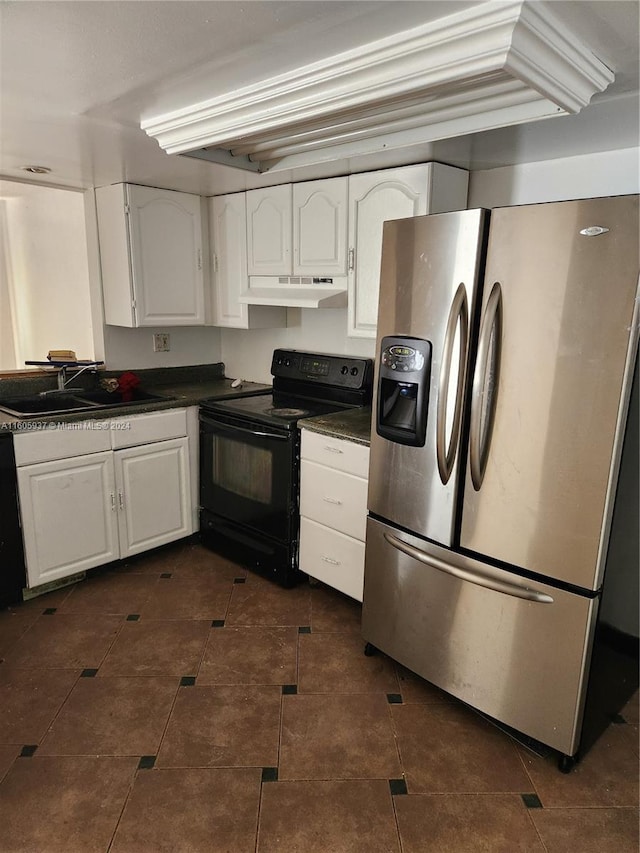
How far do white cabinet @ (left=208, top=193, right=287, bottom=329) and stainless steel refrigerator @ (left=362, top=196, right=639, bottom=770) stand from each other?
57.5 inches

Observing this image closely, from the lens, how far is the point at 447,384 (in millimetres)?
1862

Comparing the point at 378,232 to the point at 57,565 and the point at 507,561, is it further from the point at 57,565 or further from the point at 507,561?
the point at 57,565

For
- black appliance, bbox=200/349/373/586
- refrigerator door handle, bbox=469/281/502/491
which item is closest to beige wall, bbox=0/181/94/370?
black appliance, bbox=200/349/373/586

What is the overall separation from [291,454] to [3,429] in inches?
52.1

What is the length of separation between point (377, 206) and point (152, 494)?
1.92 m

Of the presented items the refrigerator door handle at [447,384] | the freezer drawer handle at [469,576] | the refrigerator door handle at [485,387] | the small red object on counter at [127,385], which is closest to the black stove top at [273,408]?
the small red object on counter at [127,385]

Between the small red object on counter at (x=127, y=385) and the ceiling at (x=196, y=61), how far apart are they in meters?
1.26

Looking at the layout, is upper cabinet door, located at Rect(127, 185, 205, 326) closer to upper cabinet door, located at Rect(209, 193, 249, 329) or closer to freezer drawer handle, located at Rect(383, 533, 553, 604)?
upper cabinet door, located at Rect(209, 193, 249, 329)

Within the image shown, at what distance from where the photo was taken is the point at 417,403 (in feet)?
6.52

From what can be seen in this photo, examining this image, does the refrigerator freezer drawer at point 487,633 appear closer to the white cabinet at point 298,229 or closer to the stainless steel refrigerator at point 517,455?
the stainless steel refrigerator at point 517,455

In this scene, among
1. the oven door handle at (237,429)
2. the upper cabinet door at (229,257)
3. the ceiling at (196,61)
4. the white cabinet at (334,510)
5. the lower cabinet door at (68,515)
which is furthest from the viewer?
the upper cabinet door at (229,257)

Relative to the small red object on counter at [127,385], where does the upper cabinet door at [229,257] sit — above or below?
above

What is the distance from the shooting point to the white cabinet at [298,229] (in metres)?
2.79

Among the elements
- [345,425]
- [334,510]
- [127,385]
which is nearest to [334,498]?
[334,510]
